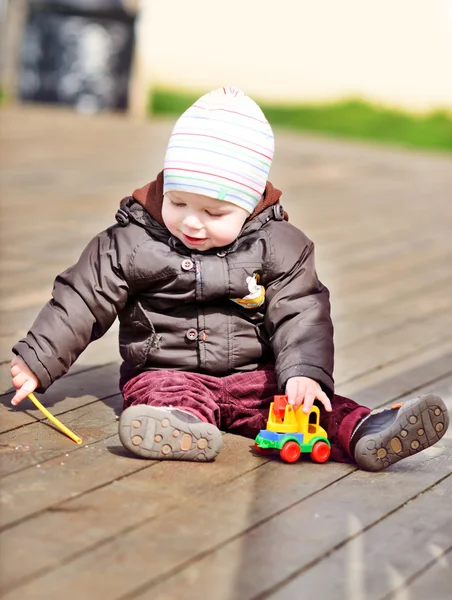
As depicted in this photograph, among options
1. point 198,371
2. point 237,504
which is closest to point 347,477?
point 237,504

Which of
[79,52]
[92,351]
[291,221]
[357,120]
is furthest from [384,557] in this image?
[357,120]

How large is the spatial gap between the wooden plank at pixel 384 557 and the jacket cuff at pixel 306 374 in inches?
14.8

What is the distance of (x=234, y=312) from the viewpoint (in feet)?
8.74

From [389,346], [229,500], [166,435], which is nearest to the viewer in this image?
[229,500]

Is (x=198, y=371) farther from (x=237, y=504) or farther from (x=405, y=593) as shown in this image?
(x=405, y=593)

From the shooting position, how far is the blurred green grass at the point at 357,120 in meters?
9.93

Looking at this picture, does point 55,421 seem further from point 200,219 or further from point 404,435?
point 404,435

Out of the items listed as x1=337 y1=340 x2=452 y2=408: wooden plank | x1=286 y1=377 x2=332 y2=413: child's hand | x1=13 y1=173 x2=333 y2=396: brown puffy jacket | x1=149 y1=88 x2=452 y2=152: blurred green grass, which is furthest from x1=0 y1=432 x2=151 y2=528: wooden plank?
x1=149 y1=88 x2=452 y2=152: blurred green grass

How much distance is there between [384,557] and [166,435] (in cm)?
57

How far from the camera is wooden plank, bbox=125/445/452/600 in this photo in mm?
1823

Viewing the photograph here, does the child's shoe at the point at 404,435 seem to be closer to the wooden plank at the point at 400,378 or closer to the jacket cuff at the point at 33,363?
the wooden plank at the point at 400,378

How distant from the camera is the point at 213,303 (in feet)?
8.71

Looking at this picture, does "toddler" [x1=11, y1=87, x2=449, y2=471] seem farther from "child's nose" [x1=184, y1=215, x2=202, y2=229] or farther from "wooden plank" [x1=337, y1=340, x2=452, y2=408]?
"wooden plank" [x1=337, y1=340, x2=452, y2=408]

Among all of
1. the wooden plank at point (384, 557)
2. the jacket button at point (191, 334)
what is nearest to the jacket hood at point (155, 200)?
the jacket button at point (191, 334)
